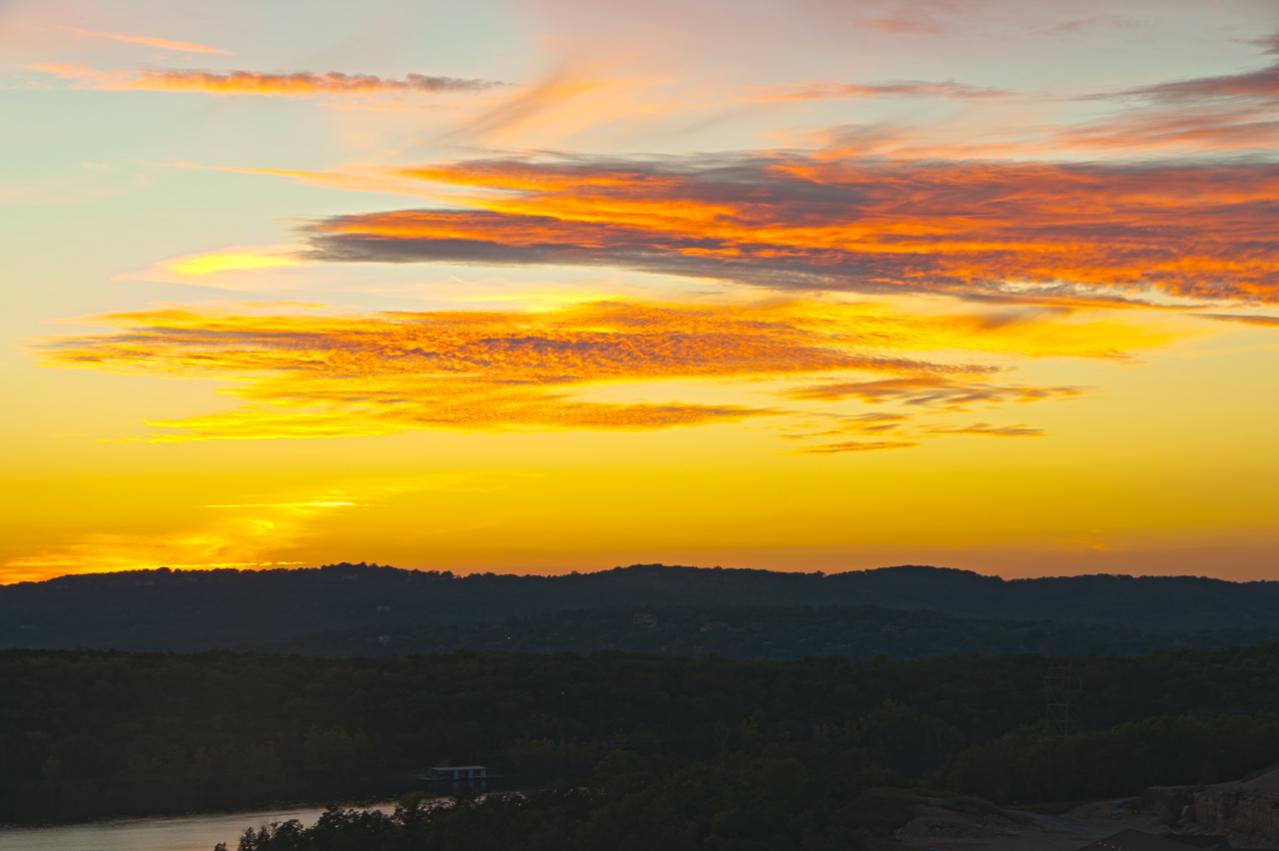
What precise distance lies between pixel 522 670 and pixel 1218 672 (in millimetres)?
62222

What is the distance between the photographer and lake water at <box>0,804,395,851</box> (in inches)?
3937

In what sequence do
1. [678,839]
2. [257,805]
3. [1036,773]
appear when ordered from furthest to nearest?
[257,805]
[1036,773]
[678,839]

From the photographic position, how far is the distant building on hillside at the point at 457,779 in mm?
132375

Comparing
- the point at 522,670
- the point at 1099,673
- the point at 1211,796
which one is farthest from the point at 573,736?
the point at 1211,796

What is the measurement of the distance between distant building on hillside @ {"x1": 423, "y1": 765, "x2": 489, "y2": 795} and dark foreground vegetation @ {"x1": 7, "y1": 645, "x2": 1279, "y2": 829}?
317 cm

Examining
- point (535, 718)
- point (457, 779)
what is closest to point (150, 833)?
point (457, 779)

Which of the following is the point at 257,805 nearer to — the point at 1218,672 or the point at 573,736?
the point at 573,736

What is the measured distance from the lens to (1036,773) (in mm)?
99062

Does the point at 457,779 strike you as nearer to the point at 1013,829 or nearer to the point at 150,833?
the point at 150,833

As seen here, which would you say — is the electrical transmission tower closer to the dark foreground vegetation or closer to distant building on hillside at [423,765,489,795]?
the dark foreground vegetation

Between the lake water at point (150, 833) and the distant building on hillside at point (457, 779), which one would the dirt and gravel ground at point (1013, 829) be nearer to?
the lake water at point (150, 833)

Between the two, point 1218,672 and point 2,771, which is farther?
point 1218,672

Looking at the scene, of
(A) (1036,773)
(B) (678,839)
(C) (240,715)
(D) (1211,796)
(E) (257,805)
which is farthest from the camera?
(C) (240,715)

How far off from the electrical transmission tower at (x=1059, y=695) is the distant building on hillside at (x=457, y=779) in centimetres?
4410
